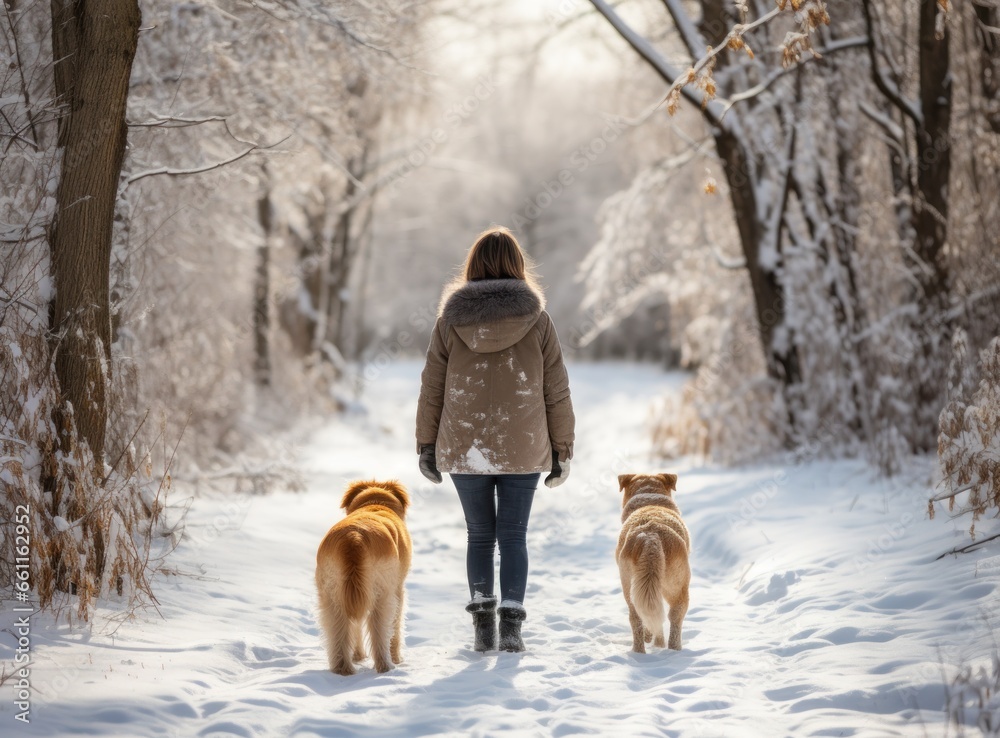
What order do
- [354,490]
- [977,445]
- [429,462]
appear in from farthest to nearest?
[977,445] < [354,490] < [429,462]


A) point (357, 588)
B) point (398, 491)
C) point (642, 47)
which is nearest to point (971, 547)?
point (398, 491)

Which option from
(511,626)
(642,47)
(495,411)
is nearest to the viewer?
(495,411)

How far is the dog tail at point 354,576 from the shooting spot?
151 inches

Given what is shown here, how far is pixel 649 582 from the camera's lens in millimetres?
4234

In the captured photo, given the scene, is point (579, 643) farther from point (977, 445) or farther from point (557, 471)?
point (977, 445)

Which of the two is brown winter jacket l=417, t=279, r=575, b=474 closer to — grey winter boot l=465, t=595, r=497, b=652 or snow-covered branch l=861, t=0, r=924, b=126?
grey winter boot l=465, t=595, r=497, b=652

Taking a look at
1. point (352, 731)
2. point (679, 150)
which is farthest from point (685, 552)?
point (679, 150)

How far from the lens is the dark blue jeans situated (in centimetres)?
443

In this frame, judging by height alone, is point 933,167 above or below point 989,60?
below

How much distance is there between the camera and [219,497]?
8.20 m

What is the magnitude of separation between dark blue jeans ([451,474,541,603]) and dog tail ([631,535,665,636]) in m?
0.56

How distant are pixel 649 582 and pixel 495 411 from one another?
1.10 meters

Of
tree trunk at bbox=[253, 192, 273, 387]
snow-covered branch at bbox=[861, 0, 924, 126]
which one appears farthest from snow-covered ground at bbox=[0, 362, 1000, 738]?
tree trunk at bbox=[253, 192, 273, 387]

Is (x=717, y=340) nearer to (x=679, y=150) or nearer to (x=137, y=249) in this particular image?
(x=679, y=150)
